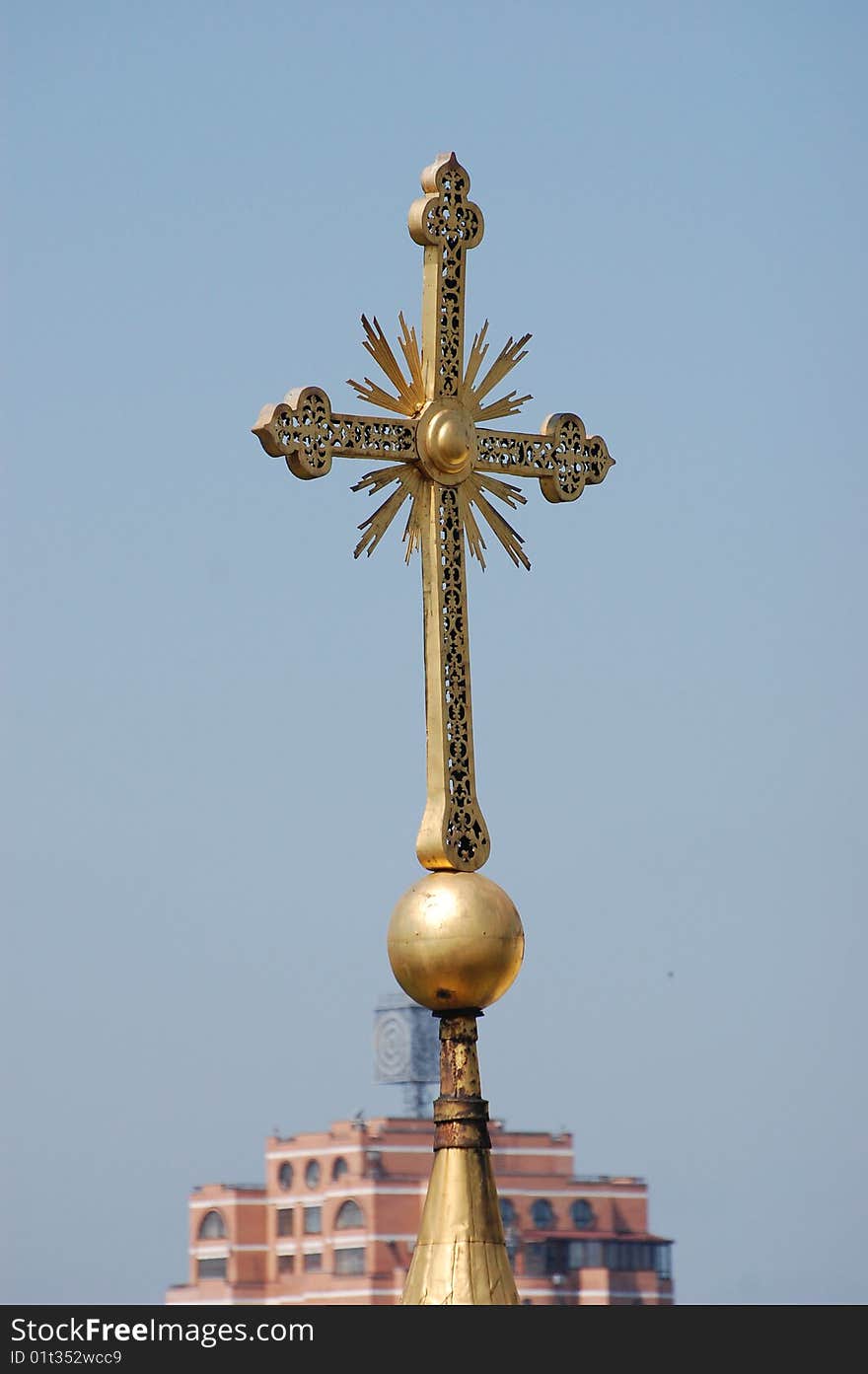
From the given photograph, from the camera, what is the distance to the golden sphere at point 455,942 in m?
15.9

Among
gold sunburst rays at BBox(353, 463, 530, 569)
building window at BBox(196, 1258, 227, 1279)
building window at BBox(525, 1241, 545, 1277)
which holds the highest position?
building window at BBox(196, 1258, 227, 1279)

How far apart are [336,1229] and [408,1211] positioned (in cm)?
297

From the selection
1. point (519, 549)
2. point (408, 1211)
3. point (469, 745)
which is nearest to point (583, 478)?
point (519, 549)

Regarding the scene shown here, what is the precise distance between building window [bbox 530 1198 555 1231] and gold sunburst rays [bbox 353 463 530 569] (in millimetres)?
112988

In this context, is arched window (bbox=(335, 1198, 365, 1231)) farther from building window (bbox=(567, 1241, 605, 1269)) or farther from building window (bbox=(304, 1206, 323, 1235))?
building window (bbox=(567, 1241, 605, 1269))

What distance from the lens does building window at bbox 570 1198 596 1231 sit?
129375 mm

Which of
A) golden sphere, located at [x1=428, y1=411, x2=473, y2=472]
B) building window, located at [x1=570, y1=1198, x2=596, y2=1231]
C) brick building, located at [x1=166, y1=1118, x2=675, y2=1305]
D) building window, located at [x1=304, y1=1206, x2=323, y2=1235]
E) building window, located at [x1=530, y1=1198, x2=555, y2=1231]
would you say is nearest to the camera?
golden sphere, located at [x1=428, y1=411, x2=473, y2=472]

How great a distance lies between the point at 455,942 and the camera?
15.9 m

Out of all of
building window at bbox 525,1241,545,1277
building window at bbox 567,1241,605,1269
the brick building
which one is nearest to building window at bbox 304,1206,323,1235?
the brick building

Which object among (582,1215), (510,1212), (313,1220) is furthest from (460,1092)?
(313,1220)

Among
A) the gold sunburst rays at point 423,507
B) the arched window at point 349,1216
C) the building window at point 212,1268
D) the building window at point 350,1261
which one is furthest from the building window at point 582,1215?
the gold sunburst rays at point 423,507
